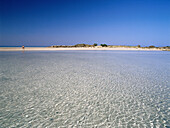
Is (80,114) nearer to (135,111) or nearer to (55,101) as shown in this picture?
(55,101)

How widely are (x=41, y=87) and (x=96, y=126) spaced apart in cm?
237

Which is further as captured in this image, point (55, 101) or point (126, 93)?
point (126, 93)

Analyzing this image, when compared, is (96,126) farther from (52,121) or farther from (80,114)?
(52,121)

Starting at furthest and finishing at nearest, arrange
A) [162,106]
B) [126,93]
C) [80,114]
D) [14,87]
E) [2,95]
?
1. [14,87]
2. [126,93]
3. [2,95]
4. [162,106]
5. [80,114]

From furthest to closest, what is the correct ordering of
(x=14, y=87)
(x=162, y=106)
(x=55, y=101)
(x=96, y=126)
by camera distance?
(x=14, y=87)
(x=55, y=101)
(x=162, y=106)
(x=96, y=126)

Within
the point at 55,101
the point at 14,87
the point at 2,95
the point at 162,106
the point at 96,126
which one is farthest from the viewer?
the point at 14,87

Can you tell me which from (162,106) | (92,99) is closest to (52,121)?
(92,99)

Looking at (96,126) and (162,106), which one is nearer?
(96,126)

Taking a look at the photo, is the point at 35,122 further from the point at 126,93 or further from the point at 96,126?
the point at 126,93

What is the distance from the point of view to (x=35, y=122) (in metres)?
2.09

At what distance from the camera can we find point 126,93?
340 centimetres

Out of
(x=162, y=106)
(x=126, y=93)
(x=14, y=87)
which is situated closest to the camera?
(x=162, y=106)

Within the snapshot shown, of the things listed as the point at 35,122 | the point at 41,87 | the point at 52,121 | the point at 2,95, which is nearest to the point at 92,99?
the point at 52,121

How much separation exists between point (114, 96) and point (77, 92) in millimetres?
1033
